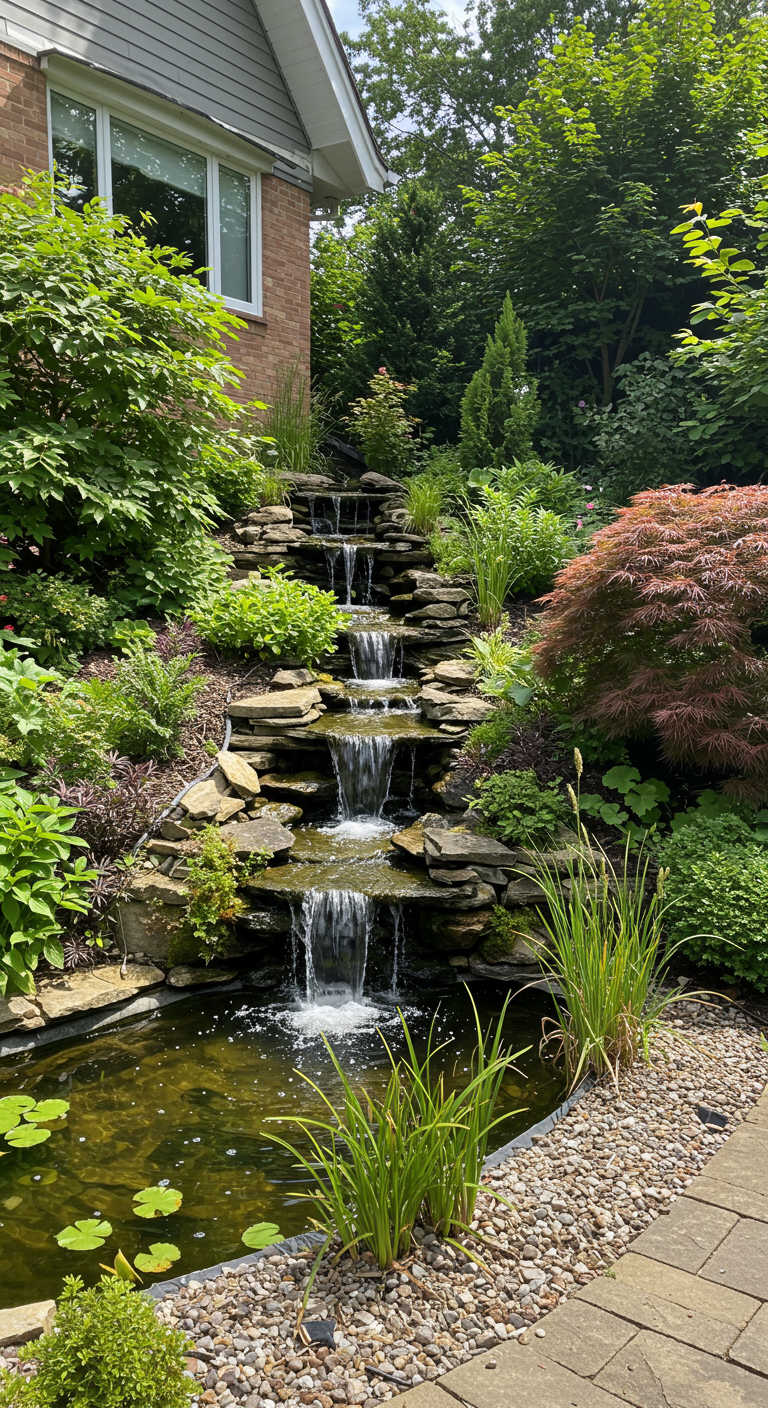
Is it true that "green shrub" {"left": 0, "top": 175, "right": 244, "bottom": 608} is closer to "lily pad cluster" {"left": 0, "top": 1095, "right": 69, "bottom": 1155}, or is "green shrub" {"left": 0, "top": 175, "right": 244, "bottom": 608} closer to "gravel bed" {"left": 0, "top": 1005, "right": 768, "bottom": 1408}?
"lily pad cluster" {"left": 0, "top": 1095, "right": 69, "bottom": 1155}

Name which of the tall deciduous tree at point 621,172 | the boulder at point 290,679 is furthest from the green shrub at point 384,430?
the boulder at point 290,679

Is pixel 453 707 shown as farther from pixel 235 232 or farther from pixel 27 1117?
pixel 235 232

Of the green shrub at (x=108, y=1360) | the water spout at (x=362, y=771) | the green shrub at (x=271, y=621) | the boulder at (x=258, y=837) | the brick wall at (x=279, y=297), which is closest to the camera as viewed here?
the green shrub at (x=108, y=1360)

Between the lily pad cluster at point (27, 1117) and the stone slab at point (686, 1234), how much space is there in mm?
2036

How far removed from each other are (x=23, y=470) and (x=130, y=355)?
1.05 metres

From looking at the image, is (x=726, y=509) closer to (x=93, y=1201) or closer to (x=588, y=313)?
(x=93, y=1201)

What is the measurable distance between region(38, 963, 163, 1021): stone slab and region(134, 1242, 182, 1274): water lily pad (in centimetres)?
156

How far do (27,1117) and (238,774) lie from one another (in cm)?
224

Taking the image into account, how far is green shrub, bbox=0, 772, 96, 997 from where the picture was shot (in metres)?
3.64

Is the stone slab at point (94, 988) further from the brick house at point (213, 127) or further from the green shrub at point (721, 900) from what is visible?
the brick house at point (213, 127)

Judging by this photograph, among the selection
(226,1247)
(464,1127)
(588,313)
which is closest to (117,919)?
(226,1247)

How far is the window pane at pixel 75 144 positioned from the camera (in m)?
7.71

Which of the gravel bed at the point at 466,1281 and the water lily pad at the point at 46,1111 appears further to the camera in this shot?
the water lily pad at the point at 46,1111

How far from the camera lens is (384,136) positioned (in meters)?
23.7
